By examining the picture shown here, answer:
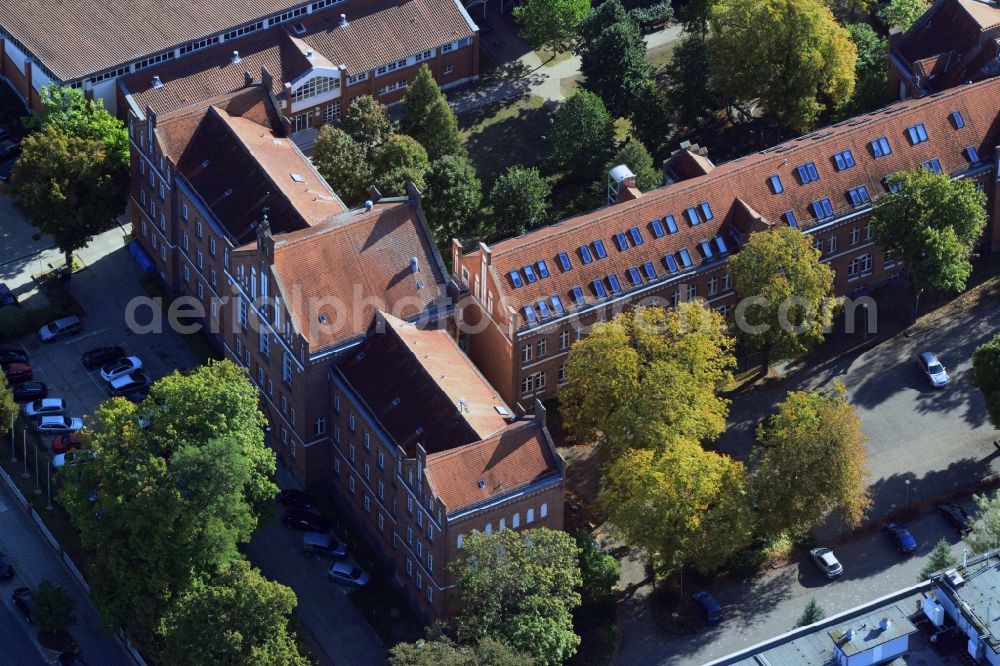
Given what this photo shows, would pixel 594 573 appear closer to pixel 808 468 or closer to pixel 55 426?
pixel 808 468

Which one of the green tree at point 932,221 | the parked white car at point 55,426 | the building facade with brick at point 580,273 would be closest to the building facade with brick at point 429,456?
the building facade with brick at point 580,273

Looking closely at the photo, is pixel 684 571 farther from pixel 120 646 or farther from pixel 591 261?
pixel 120 646

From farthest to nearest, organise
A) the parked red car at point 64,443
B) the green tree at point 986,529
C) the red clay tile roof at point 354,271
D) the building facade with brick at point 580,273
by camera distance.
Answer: the parked red car at point 64,443, the building facade with brick at point 580,273, the red clay tile roof at point 354,271, the green tree at point 986,529

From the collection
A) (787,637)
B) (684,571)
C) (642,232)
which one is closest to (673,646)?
(684,571)

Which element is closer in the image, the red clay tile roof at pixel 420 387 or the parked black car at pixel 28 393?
the red clay tile roof at pixel 420 387

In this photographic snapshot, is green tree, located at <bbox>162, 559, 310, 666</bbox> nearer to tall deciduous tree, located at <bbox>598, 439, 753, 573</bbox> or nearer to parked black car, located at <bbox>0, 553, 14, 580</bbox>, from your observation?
parked black car, located at <bbox>0, 553, 14, 580</bbox>

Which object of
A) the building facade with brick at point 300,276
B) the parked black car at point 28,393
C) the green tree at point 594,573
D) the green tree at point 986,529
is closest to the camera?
the green tree at point 986,529

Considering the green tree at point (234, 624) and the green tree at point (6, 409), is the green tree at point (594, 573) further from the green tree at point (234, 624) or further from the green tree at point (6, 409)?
the green tree at point (6, 409)

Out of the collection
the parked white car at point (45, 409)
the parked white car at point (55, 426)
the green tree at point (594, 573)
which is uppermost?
the parked white car at point (45, 409)
